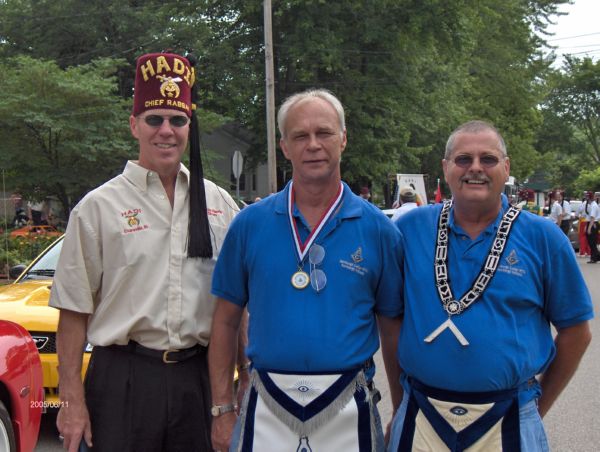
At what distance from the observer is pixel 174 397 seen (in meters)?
2.90

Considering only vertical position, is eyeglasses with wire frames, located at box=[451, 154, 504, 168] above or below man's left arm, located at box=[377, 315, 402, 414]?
above

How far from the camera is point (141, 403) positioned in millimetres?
2867

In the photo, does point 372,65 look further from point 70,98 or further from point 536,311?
point 536,311

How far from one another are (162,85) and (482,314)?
5.45 ft

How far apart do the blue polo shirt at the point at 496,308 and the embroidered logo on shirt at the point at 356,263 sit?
0.19m

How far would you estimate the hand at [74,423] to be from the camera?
280 centimetres

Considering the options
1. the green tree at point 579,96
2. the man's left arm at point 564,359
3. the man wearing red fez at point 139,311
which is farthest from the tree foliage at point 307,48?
the green tree at point 579,96

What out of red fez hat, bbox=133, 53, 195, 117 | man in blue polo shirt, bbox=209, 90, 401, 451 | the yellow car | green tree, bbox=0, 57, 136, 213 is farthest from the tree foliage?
man in blue polo shirt, bbox=209, 90, 401, 451

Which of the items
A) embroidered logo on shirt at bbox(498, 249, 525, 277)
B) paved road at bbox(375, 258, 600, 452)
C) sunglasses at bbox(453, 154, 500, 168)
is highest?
sunglasses at bbox(453, 154, 500, 168)

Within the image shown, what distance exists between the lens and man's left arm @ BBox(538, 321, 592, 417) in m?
2.76

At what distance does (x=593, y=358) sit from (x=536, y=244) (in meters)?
5.94

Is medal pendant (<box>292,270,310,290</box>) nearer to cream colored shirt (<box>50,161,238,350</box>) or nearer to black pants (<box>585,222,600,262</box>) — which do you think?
cream colored shirt (<box>50,161,238,350</box>)

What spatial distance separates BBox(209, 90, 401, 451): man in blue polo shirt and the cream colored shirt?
0.15 meters

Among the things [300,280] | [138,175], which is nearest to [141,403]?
[300,280]
